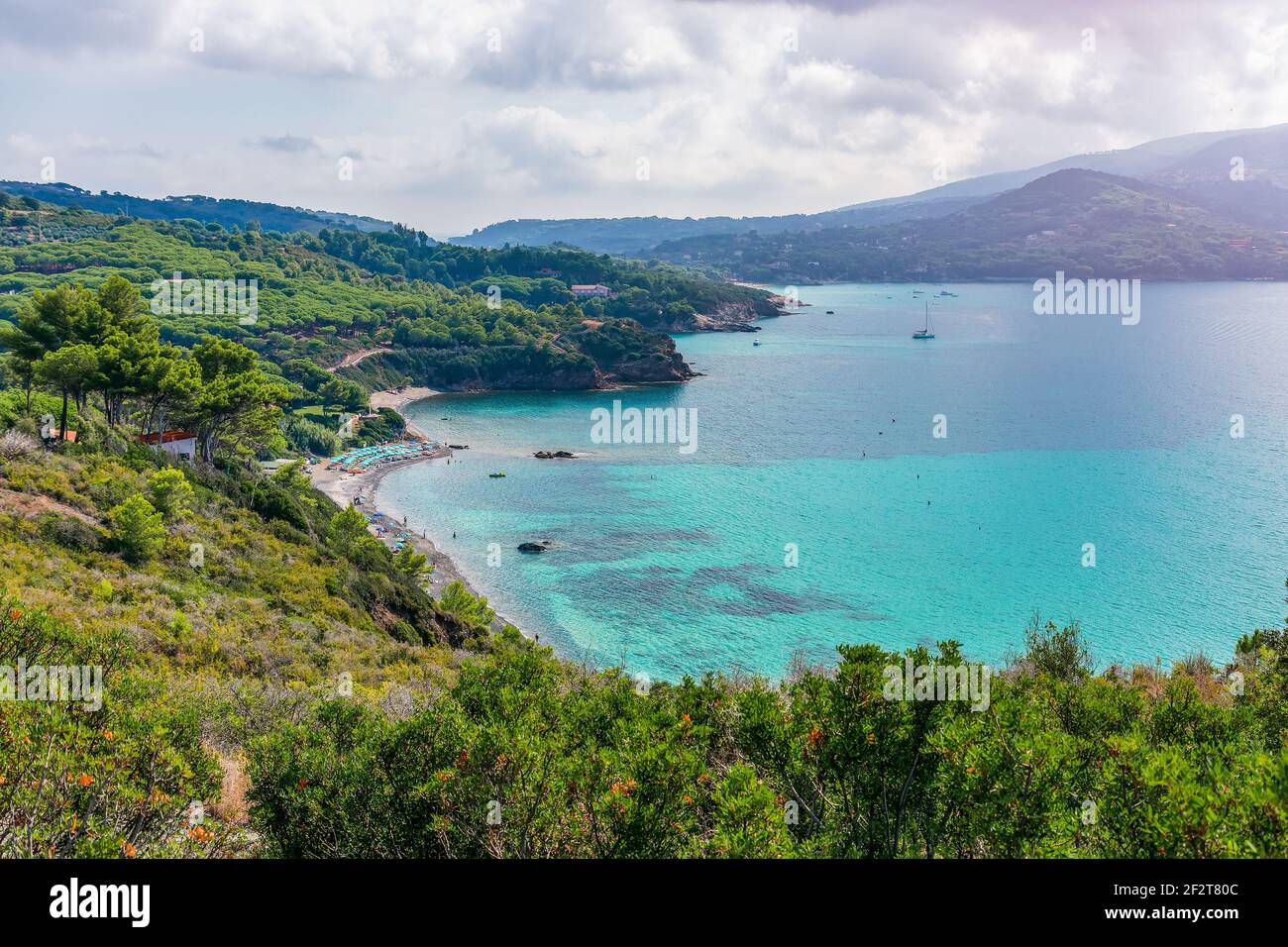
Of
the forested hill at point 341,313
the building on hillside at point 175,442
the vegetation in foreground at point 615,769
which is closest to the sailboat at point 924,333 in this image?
the forested hill at point 341,313

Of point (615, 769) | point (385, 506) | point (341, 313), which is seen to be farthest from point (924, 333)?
point (615, 769)

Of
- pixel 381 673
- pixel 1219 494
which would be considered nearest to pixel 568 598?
pixel 381 673

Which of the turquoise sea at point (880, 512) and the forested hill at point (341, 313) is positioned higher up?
the forested hill at point (341, 313)

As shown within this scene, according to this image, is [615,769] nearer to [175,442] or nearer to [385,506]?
[175,442]

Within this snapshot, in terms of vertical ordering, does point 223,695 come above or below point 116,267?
below

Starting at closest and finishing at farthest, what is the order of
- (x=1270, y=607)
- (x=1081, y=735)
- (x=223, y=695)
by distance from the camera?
(x=1081, y=735) → (x=223, y=695) → (x=1270, y=607)

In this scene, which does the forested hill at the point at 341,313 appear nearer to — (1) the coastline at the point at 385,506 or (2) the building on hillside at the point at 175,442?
(1) the coastline at the point at 385,506

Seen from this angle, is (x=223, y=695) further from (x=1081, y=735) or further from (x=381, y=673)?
(x=1081, y=735)
